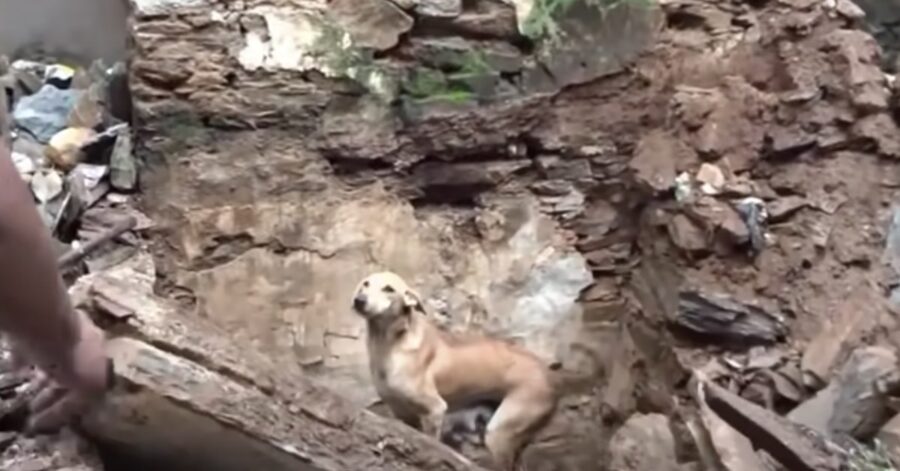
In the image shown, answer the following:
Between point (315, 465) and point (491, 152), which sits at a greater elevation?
point (315, 465)

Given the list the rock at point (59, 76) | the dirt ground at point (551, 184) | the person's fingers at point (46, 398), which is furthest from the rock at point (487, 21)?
the person's fingers at point (46, 398)

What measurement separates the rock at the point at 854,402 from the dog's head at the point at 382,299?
0.65 m

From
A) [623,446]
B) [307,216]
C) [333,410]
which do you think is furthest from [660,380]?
[333,410]

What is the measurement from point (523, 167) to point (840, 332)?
72 centimetres

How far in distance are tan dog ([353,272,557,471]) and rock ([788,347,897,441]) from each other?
471mm

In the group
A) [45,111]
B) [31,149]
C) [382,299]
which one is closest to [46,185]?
[31,149]

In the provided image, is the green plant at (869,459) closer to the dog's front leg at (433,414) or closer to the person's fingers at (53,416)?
the dog's front leg at (433,414)

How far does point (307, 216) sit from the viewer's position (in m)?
2.62

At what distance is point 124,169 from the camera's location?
8.66 ft

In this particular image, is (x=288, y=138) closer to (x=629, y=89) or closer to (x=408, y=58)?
(x=408, y=58)

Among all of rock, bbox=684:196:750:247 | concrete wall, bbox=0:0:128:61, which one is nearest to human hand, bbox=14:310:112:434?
rock, bbox=684:196:750:247

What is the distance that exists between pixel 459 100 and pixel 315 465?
1.14 metres

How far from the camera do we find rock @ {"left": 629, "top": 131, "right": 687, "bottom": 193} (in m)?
2.58

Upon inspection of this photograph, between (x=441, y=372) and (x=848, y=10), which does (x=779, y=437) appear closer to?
(x=441, y=372)
